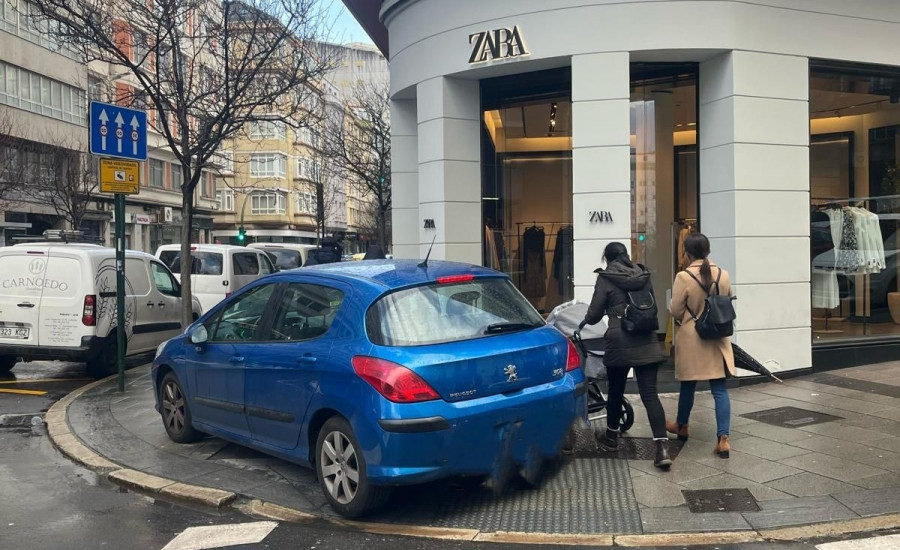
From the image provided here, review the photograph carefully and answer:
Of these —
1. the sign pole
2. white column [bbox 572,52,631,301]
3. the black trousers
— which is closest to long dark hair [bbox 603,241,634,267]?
the black trousers

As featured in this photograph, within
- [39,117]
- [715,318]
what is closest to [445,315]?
[715,318]

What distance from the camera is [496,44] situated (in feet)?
31.7

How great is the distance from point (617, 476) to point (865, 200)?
721 cm

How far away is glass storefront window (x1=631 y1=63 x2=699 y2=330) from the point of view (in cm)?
1046

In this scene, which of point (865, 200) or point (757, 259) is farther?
point (865, 200)

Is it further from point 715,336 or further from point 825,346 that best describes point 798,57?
point 715,336

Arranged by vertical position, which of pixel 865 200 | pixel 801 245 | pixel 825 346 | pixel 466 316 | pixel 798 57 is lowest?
pixel 825 346

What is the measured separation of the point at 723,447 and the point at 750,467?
0.96 ft

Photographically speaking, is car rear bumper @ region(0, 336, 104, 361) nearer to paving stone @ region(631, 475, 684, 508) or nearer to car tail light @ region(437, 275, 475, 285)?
car tail light @ region(437, 275, 475, 285)

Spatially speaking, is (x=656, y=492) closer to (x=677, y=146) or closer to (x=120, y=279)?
(x=677, y=146)

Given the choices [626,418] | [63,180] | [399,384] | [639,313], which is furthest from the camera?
[63,180]

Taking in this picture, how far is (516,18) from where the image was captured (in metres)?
9.45

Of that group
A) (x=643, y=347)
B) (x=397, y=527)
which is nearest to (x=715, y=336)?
(x=643, y=347)

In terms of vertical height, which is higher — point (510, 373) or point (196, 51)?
point (196, 51)
